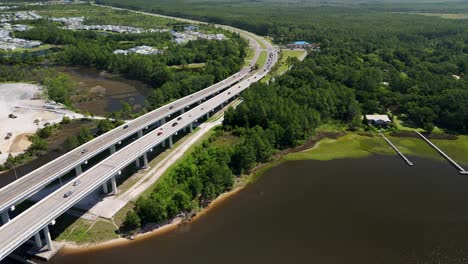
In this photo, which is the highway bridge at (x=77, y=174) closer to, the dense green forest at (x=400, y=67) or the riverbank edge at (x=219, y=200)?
the riverbank edge at (x=219, y=200)

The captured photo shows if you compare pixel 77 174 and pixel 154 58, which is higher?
pixel 154 58

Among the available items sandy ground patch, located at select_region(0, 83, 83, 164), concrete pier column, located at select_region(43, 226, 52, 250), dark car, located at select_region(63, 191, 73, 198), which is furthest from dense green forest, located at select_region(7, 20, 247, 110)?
concrete pier column, located at select_region(43, 226, 52, 250)

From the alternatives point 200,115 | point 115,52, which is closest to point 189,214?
point 200,115

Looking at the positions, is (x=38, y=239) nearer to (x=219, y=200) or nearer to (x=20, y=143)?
(x=219, y=200)

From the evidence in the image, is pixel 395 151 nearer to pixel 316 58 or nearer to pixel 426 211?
pixel 426 211

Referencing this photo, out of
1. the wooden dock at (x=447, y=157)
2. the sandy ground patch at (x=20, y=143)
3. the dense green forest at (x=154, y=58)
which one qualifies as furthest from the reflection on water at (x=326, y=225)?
the dense green forest at (x=154, y=58)

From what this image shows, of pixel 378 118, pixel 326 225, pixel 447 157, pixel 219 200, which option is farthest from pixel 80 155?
pixel 447 157

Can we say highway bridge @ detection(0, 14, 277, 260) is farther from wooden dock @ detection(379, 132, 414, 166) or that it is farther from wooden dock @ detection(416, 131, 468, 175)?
wooden dock @ detection(416, 131, 468, 175)
